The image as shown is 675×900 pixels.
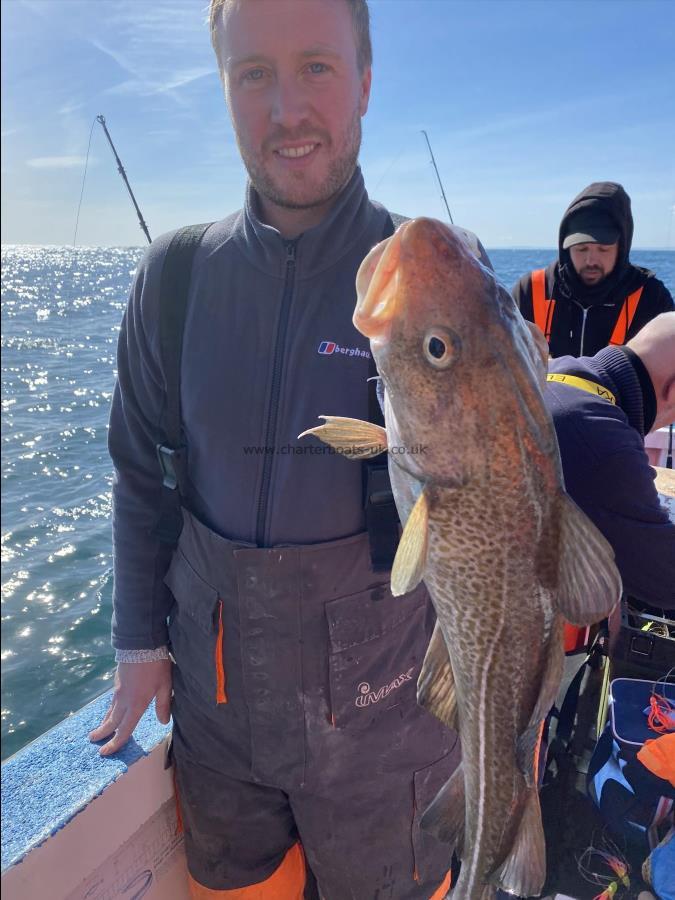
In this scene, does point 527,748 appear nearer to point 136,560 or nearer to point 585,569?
point 585,569

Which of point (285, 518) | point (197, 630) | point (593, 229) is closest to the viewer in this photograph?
point (285, 518)

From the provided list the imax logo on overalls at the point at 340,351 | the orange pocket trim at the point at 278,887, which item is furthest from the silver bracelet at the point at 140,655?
the imax logo on overalls at the point at 340,351

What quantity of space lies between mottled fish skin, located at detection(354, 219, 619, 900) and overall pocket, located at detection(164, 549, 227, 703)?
80 cm

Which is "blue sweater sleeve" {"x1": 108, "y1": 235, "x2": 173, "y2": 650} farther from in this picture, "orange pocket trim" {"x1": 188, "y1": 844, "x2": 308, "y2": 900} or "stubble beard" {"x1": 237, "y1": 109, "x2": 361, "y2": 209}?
"orange pocket trim" {"x1": 188, "y1": 844, "x2": 308, "y2": 900}

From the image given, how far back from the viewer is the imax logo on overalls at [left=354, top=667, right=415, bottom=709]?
204 centimetres

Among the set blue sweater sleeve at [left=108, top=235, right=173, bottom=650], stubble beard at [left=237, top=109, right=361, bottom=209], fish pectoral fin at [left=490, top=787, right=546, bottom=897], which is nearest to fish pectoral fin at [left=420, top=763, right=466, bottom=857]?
fish pectoral fin at [left=490, top=787, right=546, bottom=897]

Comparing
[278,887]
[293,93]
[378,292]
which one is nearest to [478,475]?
[378,292]

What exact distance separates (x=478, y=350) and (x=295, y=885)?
229cm

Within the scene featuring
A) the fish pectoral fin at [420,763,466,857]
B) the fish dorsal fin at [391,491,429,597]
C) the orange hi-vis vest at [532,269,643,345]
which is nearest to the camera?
the fish dorsal fin at [391,491,429,597]

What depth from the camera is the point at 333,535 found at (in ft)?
6.40

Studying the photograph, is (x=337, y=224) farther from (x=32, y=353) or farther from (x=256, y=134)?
(x=32, y=353)

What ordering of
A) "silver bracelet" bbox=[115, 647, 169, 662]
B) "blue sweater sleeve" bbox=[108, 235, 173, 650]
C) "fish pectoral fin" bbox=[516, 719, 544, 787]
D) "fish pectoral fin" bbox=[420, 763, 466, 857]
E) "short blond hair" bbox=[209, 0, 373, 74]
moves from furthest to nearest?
1. "silver bracelet" bbox=[115, 647, 169, 662]
2. "blue sweater sleeve" bbox=[108, 235, 173, 650]
3. "short blond hair" bbox=[209, 0, 373, 74]
4. "fish pectoral fin" bbox=[420, 763, 466, 857]
5. "fish pectoral fin" bbox=[516, 719, 544, 787]

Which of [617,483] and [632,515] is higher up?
[617,483]

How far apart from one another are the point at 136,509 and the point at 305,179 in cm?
133
